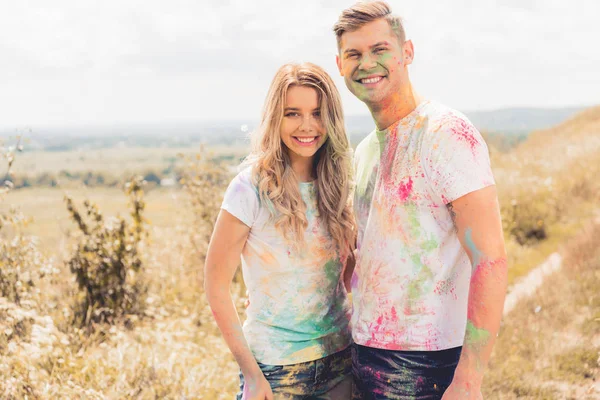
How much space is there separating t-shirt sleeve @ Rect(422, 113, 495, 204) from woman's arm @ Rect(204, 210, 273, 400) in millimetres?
795

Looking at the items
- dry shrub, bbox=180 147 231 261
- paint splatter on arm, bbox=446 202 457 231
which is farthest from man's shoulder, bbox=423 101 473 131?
dry shrub, bbox=180 147 231 261

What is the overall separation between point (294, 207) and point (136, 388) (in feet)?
7.62

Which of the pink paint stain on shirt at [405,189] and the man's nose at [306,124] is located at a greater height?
the man's nose at [306,124]

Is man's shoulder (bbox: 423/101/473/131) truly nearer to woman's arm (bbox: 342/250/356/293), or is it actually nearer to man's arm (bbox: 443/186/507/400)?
man's arm (bbox: 443/186/507/400)

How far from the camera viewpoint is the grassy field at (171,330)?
3.85 m

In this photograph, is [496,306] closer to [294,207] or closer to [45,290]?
[294,207]

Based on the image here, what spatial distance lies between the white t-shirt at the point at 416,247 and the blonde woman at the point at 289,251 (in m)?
0.19

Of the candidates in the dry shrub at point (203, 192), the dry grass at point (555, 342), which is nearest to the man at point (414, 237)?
the dry grass at point (555, 342)

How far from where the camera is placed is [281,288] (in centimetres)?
235

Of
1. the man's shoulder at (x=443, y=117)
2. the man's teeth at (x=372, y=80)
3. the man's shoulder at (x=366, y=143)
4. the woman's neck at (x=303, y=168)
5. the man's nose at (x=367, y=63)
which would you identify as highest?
the man's nose at (x=367, y=63)

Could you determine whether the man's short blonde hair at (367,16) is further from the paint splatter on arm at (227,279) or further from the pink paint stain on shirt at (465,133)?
the paint splatter on arm at (227,279)

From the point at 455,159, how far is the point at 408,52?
26.3 inches

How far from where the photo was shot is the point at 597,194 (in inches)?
409

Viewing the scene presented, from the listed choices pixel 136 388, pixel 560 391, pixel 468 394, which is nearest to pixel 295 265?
pixel 468 394
